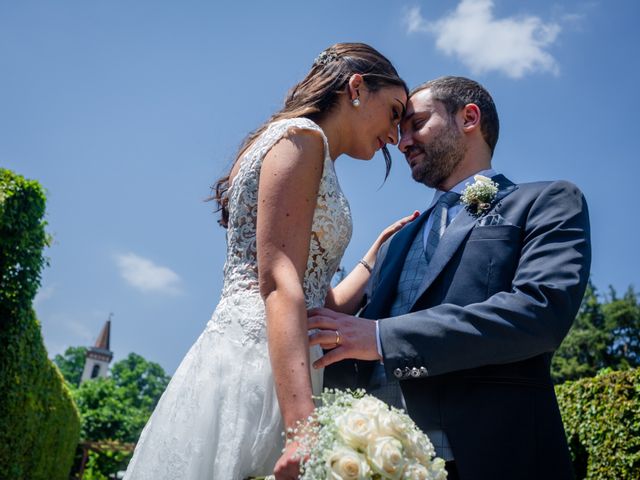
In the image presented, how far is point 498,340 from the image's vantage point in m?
2.21

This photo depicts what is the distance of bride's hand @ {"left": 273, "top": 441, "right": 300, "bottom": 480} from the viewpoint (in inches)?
72.0

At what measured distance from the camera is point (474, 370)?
7.86 ft

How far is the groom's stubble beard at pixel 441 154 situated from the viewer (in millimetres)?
3650

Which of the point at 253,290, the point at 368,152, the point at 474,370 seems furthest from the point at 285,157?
the point at 474,370

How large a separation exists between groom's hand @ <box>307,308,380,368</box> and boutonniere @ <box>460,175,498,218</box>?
97cm

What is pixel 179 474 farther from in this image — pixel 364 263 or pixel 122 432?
pixel 122 432

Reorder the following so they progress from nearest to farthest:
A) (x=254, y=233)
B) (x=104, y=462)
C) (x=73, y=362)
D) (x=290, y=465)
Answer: (x=290, y=465), (x=254, y=233), (x=104, y=462), (x=73, y=362)

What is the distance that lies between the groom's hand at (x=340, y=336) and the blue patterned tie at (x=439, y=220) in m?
0.91

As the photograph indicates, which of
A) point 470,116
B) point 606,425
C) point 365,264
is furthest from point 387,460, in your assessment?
point 606,425

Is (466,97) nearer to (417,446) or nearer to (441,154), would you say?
(441,154)

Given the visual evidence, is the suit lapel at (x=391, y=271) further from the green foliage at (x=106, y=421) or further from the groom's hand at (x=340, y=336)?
the green foliage at (x=106, y=421)

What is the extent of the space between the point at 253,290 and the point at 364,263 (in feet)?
4.85

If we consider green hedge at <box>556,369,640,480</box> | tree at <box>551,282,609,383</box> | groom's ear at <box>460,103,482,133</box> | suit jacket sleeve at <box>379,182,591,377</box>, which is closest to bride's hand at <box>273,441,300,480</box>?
suit jacket sleeve at <box>379,182,591,377</box>

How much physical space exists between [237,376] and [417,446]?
0.81m
